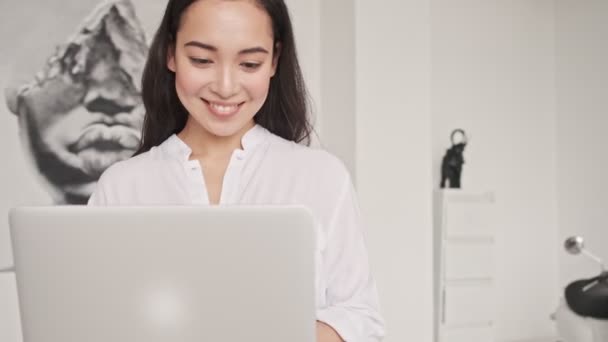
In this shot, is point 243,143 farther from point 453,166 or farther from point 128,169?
point 453,166

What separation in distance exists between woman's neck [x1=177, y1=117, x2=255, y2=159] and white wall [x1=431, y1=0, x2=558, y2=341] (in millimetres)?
3422

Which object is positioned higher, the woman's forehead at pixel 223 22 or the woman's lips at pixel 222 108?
the woman's forehead at pixel 223 22

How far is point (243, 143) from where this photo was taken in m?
1.14

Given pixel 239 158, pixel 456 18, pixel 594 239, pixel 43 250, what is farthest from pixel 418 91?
pixel 43 250

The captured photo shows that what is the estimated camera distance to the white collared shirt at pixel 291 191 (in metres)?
1.02

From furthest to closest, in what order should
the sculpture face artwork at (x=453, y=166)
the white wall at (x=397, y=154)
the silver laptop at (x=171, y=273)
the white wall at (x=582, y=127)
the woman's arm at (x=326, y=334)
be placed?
the white wall at (x=582, y=127) → the sculpture face artwork at (x=453, y=166) → the white wall at (x=397, y=154) → the woman's arm at (x=326, y=334) → the silver laptop at (x=171, y=273)

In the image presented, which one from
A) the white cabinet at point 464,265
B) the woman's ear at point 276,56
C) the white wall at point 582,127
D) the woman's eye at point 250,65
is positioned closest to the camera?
the woman's eye at point 250,65

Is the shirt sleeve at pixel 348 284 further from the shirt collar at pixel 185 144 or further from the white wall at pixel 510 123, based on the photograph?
the white wall at pixel 510 123

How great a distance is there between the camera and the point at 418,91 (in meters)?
3.53

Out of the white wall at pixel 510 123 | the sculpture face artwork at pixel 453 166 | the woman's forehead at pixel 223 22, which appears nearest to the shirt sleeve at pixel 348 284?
the woman's forehead at pixel 223 22

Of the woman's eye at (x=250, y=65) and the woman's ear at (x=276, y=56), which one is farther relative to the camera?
the woman's ear at (x=276, y=56)

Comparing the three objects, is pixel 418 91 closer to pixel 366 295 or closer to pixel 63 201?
pixel 63 201

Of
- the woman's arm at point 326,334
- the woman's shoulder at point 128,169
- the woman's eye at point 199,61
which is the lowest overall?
the woman's arm at point 326,334

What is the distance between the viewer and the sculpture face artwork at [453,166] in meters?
4.23
